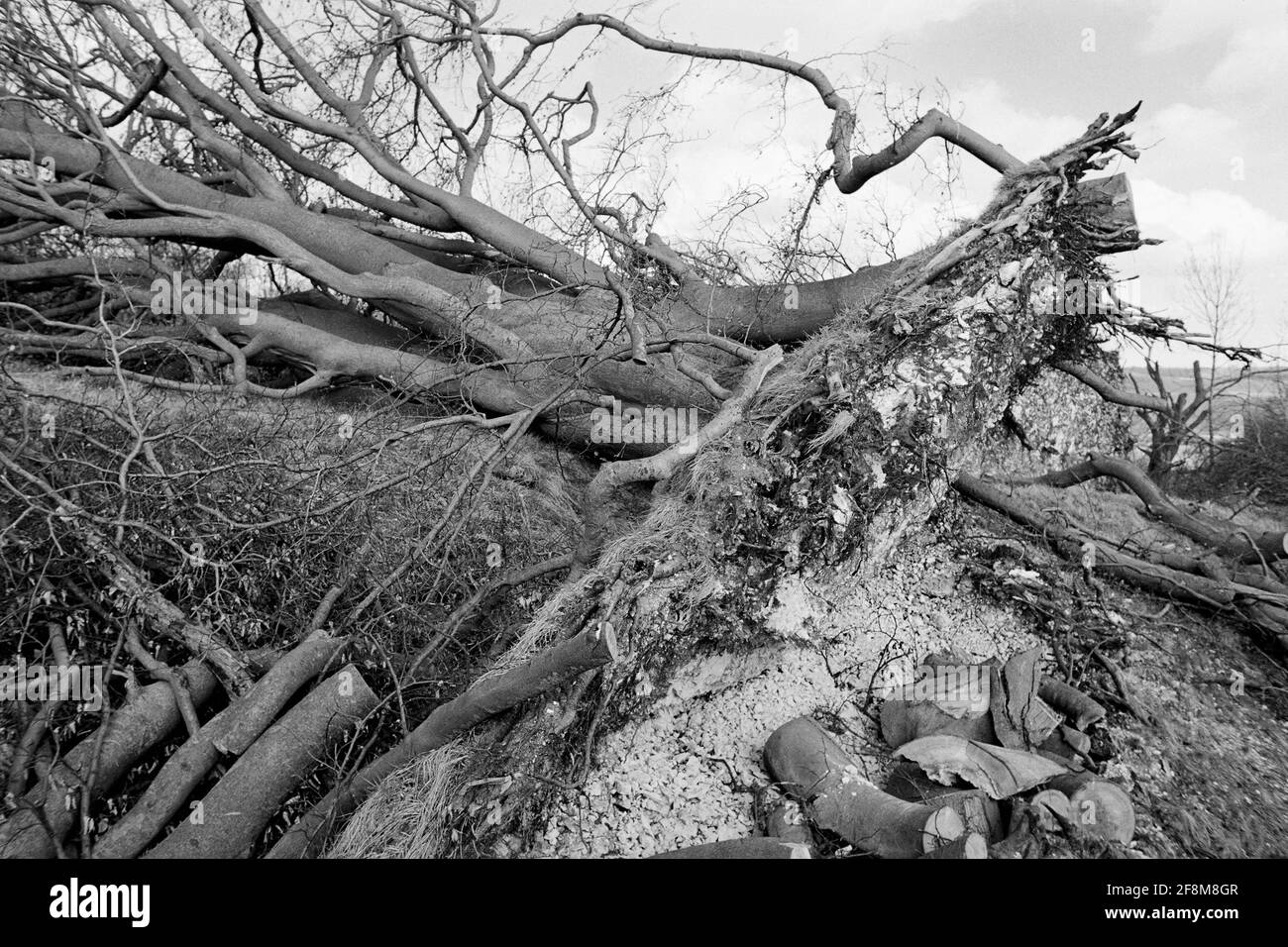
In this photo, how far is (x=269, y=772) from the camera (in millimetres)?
3713

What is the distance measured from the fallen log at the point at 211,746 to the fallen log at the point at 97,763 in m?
0.18

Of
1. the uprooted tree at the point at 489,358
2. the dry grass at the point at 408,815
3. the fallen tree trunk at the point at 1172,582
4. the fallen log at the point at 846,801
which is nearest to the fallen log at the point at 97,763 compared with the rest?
the uprooted tree at the point at 489,358

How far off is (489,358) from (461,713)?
358 cm

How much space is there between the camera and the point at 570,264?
694cm

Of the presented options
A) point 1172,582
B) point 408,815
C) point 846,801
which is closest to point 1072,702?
point 846,801

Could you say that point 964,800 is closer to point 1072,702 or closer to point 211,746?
point 1072,702

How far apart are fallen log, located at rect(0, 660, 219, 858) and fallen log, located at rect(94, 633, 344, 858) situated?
0.18 meters

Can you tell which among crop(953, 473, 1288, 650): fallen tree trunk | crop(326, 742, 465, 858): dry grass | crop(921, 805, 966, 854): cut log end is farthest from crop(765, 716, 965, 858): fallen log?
crop(953, 473, 1288, 650): fallen tree trunk

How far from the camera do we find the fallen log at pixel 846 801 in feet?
8.87

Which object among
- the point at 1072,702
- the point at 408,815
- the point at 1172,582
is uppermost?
the point at 1172,582

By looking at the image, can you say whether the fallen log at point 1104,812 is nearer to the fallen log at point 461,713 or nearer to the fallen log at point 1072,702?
the fallen log at point 1072,702
